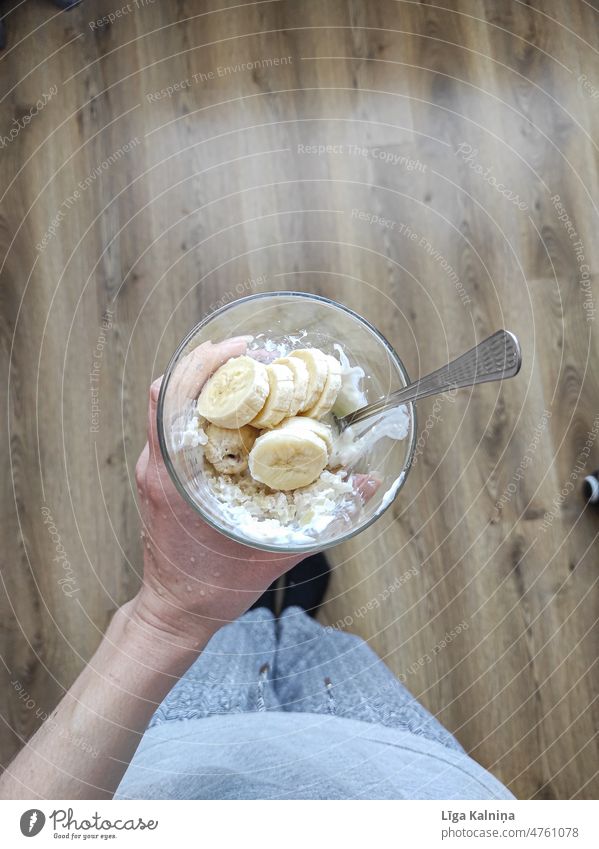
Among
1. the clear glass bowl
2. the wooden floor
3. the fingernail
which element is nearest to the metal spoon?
the clear glass bowl

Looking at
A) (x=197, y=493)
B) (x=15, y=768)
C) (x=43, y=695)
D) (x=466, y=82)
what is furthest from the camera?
(x=466, y=82)

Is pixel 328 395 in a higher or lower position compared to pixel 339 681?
higher

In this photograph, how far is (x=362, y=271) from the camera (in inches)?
47.1

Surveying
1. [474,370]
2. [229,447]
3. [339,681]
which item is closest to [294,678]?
[339,681]

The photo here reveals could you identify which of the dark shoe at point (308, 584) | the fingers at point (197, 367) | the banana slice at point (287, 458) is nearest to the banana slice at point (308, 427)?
the banana slice at point (287, 458)

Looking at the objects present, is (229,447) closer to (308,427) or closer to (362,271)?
(308,427)

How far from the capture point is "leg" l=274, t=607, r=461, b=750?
106cm

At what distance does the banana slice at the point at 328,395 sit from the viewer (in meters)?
0.78

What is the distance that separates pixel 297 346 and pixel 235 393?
14 cm

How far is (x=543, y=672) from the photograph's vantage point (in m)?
1.14

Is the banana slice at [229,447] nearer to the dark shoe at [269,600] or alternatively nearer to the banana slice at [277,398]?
the banana slice at [277,398]
